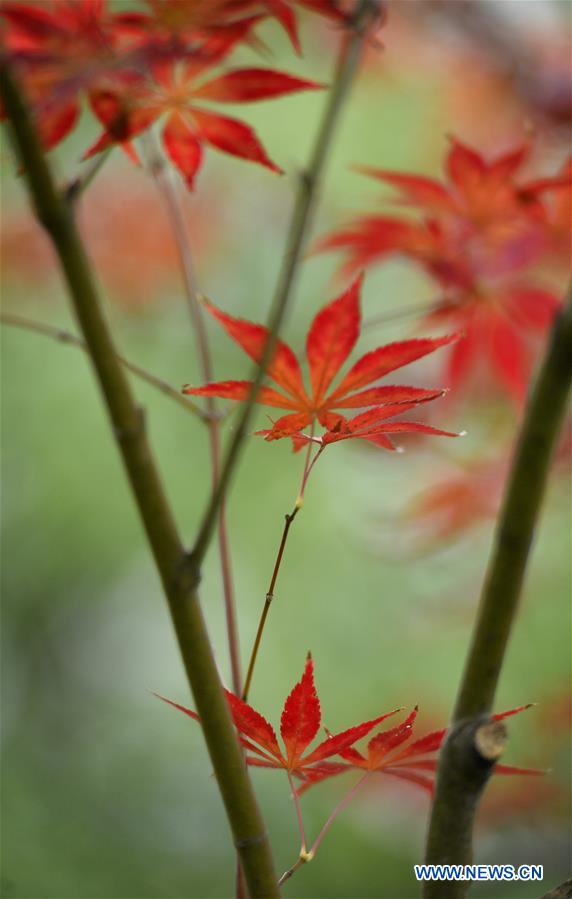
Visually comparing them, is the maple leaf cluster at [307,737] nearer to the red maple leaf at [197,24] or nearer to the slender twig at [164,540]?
the slender twig at [164,540]

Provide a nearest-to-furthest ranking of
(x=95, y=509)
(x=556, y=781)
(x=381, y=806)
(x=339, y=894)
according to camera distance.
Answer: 1. (x=556, y=781)
2. (x=381, y=806)
3. (x=339, y=894)
4. (x=95, y=509)

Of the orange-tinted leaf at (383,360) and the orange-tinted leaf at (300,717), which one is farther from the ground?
the orange-tinted leaf at (383,360)

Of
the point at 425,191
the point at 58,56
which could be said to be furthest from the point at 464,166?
the point at 58,56

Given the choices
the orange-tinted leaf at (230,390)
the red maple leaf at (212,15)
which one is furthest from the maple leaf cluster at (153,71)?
the orange-tinted leaf at (230,390)

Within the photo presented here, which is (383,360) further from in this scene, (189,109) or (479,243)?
(479,243)

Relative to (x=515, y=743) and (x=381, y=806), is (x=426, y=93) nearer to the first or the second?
(x=515, y=743)

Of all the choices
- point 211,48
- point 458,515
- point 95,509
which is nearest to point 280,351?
point 211,48
